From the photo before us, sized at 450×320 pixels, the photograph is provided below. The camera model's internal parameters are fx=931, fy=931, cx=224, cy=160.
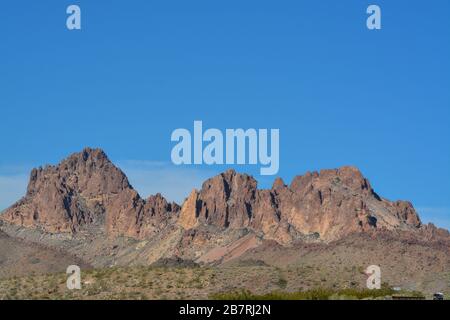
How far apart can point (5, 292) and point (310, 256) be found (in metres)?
109

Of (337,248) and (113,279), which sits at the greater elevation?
(337,248)

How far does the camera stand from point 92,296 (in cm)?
9088
